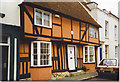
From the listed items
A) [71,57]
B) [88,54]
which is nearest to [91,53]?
[88,54]

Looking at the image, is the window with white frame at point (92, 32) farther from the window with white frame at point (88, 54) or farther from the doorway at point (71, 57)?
the doorway at point (71, 57)

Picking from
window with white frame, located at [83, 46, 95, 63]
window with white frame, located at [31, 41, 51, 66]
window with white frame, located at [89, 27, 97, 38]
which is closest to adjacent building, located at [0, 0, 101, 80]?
window with white frame, located at [31, 41, 51, 66]

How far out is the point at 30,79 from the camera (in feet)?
29.3

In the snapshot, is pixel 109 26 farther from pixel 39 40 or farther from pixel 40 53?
pixel 40 53

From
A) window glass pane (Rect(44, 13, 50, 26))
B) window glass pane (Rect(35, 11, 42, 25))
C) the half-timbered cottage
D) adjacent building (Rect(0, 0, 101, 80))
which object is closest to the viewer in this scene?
adjacent building (Rect(0, 0, 101, 80))

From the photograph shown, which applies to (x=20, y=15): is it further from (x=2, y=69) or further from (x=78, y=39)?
(x=78, y=39)

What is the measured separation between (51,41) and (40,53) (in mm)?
1354

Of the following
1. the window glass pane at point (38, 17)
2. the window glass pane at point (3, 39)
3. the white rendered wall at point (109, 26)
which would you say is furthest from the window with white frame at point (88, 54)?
the window glass pane at point (3, 39)

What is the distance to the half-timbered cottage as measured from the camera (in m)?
8.97

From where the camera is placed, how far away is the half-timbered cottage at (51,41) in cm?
897

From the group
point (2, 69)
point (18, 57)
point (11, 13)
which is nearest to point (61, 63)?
point (18, 57)

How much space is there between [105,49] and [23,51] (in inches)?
463

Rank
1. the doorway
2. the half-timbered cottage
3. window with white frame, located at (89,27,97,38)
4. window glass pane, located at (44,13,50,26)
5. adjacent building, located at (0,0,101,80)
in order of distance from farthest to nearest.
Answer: window with white frame, located at (89,27,97,38), the doorway, window glass pane, located at (44,13,50,26), the half-timbered cottage, adjacent building, located at (0,0,101,80)

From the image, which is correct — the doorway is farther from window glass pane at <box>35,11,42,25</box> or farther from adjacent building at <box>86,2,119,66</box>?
adjacent building at <box>86,2,119,66</box>
